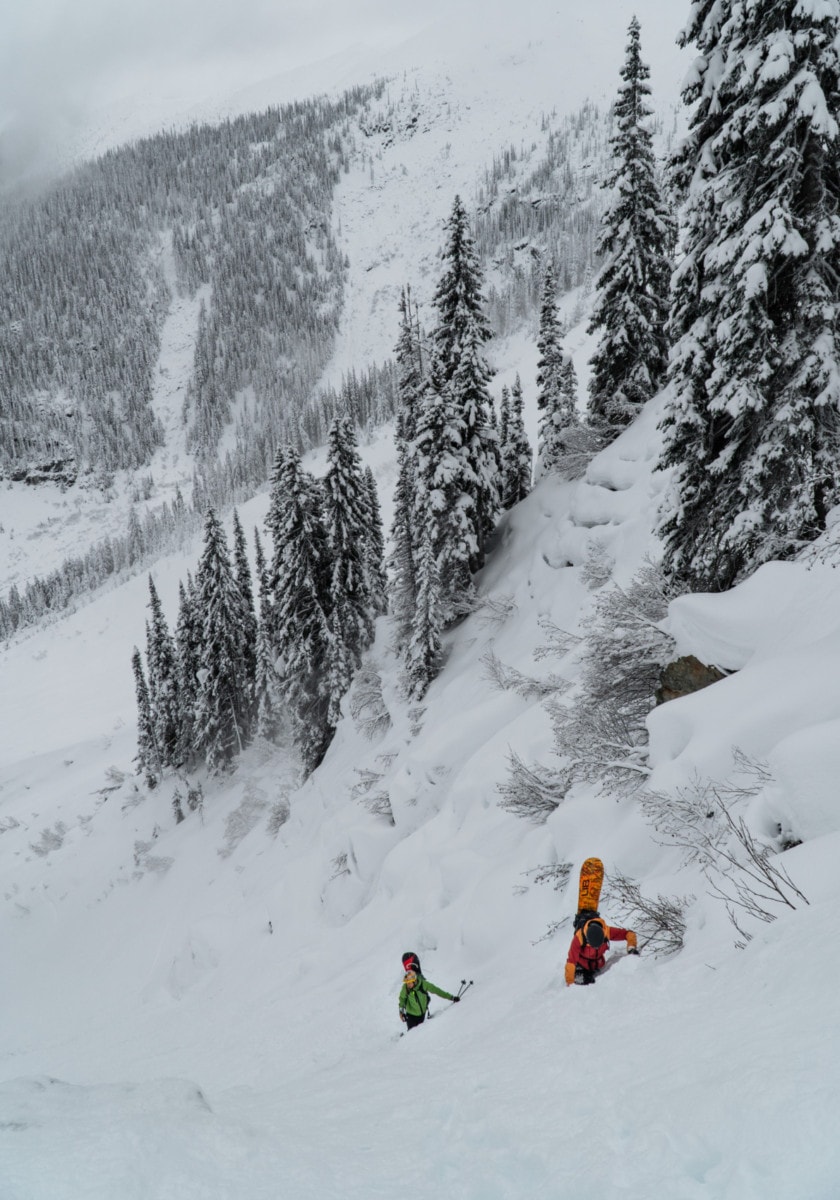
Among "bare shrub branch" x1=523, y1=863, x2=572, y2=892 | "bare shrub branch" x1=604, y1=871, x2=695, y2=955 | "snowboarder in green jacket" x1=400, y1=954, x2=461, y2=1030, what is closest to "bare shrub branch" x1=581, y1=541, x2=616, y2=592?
"bare shrub branch" x1=523, y1=863, x2=572, y2=892

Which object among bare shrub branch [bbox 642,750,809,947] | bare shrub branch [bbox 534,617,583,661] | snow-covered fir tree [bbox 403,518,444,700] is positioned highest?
bare shrub branch [bbox 642,750,809,947]

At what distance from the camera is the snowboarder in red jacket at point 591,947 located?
5703 millimetres

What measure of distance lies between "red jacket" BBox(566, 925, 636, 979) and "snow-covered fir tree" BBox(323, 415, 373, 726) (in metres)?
25.3

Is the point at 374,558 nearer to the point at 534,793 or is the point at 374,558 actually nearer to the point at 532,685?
the point at 532,685

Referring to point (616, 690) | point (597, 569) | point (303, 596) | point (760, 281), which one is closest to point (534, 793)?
point (616, 690)

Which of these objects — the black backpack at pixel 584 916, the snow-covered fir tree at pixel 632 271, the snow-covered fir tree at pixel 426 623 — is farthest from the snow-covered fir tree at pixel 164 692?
the black backpack at pixel 584 916

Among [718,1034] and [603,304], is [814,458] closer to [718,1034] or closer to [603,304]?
[718,1034]

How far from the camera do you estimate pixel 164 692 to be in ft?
137

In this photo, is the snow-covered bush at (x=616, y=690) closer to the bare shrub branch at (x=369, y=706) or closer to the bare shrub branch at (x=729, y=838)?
the bare shrub branch at (x=729, y=838)

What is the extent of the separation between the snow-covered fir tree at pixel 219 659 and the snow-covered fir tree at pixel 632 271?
21584 mm

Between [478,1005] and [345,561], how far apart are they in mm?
24712

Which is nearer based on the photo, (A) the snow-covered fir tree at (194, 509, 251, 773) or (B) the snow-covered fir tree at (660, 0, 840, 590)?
(B) the snow-covered fir tree at (660, 0, 840, 590)

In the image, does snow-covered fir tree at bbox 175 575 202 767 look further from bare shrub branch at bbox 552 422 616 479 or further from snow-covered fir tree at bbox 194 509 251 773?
bare shrub branch at bbox 552 422 616 479

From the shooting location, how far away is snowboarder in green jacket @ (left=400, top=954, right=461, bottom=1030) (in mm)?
7895
